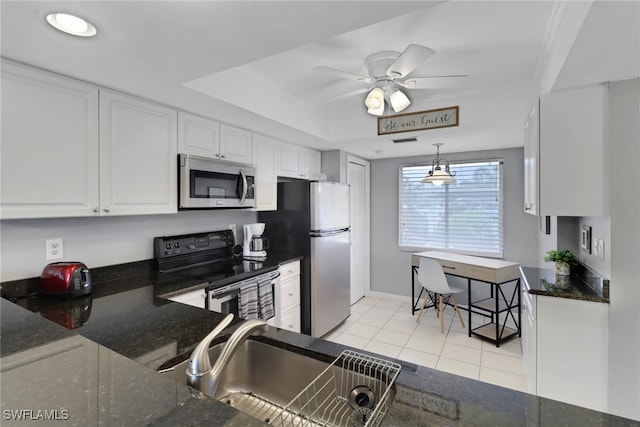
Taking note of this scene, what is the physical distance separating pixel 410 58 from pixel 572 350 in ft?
6.42

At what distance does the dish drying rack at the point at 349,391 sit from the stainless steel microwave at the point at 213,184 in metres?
1.77

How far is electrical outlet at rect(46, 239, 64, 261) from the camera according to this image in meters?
1.90

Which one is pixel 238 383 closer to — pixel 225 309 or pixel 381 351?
pixel 225 309

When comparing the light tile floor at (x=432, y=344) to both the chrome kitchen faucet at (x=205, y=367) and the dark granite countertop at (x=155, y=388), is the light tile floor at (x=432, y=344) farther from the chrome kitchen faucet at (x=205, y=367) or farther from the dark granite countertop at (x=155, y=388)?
the chrome kitchen faucet at (x=205, y=367)

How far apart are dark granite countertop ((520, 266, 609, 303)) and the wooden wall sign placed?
4.66ft

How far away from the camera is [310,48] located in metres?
1.97

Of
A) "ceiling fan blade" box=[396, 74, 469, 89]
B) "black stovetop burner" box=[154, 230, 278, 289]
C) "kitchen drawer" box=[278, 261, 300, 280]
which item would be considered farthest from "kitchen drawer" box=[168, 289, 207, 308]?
"ceiling fan blade" box=[396, 74, 469, 89]

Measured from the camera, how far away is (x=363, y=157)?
4.63 m

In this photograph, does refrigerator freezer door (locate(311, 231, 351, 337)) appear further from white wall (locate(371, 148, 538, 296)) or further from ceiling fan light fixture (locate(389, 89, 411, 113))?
ceiling fan light fixture (locate(389, 89, 411, 113))

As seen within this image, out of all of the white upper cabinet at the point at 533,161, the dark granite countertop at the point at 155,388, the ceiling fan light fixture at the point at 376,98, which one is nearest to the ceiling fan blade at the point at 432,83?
the ceiling fan light fixture at the point at 376,98

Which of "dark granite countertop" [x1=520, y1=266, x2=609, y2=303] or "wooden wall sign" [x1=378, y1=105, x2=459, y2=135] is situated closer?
"dark granite countertop" [x1=520, y1=266, x2=609, y2=303]

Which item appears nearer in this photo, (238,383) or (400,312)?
(238,383)

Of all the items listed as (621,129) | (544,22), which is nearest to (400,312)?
(621,129)

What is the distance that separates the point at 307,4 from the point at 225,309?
2017 mm
